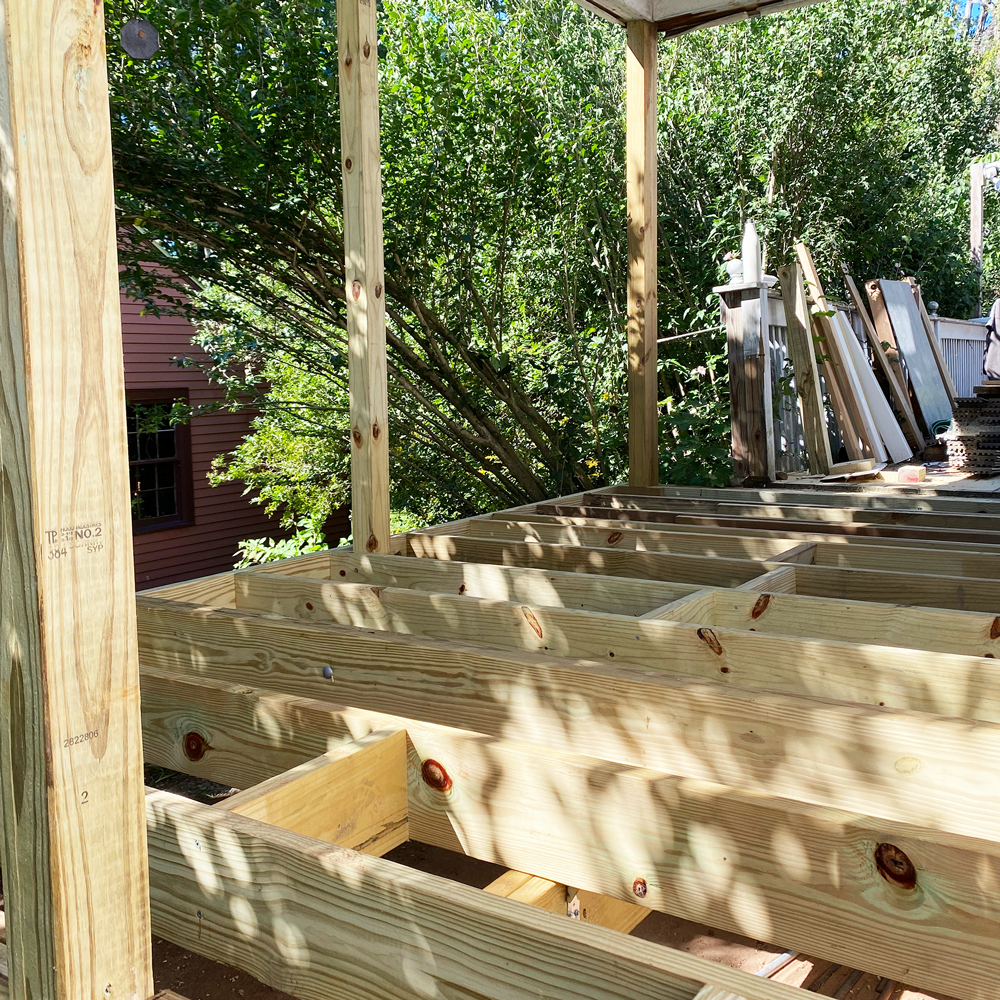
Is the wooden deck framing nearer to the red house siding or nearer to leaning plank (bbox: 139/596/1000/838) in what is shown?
leaning plank (bbox: 139/596/1000/838)

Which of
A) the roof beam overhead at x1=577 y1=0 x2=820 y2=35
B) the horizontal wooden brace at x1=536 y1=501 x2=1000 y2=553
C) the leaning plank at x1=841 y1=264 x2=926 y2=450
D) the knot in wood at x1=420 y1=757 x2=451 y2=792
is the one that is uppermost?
the roof beam overhead at x1=577 y1=0 x2=820 y2=35

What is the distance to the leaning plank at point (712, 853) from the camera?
1.35m

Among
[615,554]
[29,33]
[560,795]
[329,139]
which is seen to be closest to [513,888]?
[560,795]

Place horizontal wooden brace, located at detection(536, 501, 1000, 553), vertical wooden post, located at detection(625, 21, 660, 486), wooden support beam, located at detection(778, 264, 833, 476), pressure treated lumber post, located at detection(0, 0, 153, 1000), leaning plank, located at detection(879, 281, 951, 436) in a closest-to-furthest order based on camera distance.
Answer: pressure treated lumber post, located at detection(0, 0, 153, 1000)
horizontal wooden brace, located at detection(536, 501, 1000, 553)
vertical wooden post, located at detection(625, 21, 660, 486)
wooden support beam, located at detection(778, 264, 833, 476)
leaning plank, located at detection(879, 281, 951, 436)

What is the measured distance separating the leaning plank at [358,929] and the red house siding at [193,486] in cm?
994

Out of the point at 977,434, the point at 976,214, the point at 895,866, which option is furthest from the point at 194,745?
the point at 976,214

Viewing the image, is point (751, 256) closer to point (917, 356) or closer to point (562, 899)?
point (917, 356)

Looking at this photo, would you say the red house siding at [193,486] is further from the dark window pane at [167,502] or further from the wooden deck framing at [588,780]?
the wooden deck framing at [588,780]

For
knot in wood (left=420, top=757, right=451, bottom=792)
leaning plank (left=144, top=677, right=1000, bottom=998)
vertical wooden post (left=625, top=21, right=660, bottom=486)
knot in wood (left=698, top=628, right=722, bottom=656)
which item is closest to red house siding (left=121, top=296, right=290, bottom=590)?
vertical wooden post (left=625, top=21, right=660, bottom=486)

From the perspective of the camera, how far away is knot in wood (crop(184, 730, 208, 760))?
2160 millimetres

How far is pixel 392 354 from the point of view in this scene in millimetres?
8031

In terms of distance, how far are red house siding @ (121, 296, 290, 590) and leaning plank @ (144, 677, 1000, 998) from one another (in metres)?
9.87

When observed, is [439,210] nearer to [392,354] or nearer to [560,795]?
[392,354]

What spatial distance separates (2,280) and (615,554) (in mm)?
2516
